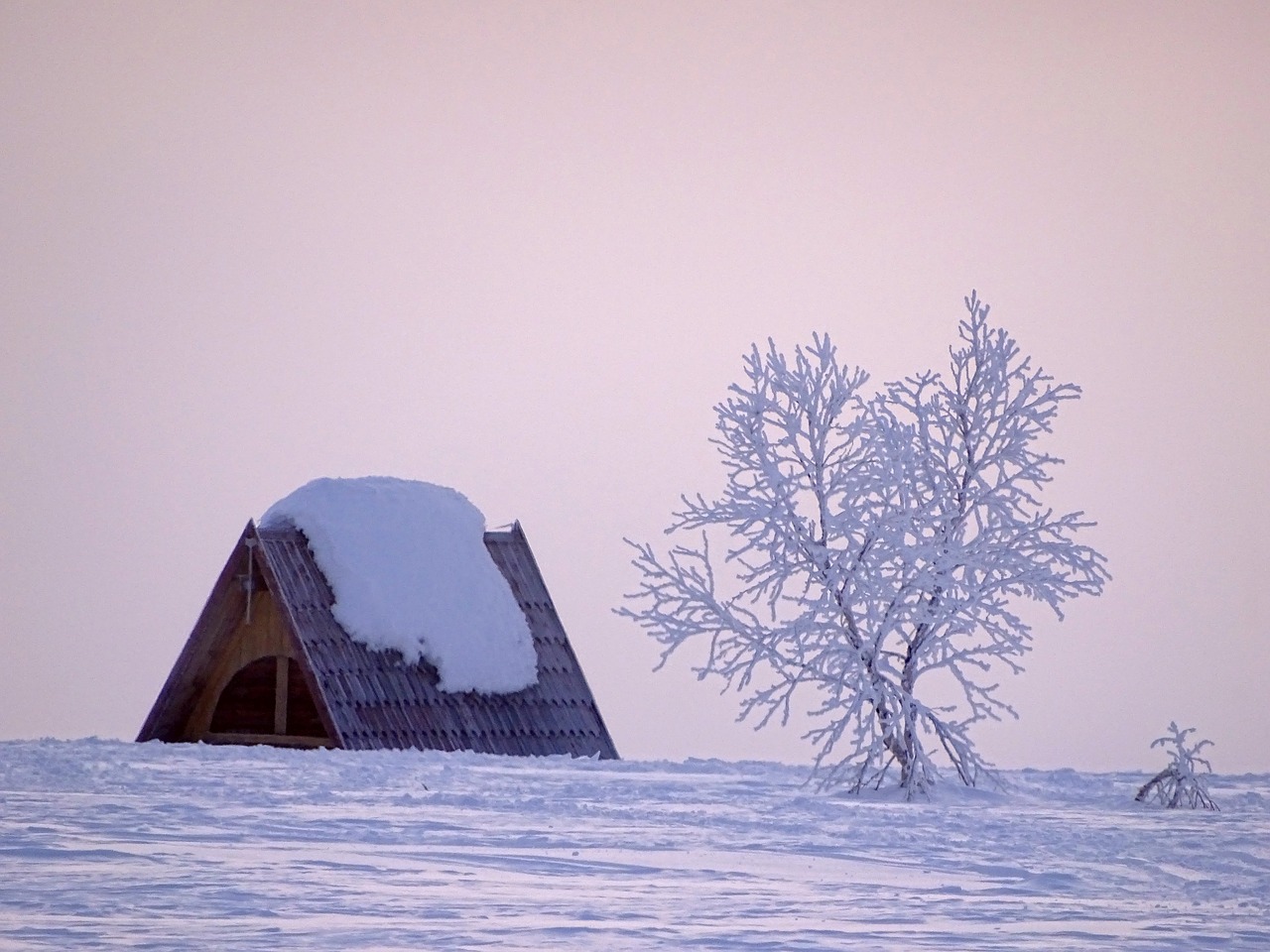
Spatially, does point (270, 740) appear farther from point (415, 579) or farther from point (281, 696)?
point (415, 579)

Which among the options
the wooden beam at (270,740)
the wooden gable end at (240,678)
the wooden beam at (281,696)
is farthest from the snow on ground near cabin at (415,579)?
the wooden beam at (270,740)

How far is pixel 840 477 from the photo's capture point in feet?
52.9

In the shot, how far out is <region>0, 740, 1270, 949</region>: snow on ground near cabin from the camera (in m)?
7.68

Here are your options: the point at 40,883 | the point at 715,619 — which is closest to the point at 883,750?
the point at 715,619

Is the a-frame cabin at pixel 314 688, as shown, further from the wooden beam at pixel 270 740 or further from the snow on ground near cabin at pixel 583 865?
the snow on ground near cabin at pixel 583 865

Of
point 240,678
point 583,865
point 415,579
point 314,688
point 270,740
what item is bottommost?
point 583,865

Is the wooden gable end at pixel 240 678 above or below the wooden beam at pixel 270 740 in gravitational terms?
above

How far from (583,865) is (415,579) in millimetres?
11602

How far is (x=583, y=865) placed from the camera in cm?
995

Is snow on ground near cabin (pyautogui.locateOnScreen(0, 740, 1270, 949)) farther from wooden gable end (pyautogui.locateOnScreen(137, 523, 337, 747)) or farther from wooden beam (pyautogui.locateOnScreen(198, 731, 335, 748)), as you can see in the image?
wooden gable end (pyautogui.locateOnScreen(137, 523, 337, 747))

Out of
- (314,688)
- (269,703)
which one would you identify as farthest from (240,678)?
(314,688)

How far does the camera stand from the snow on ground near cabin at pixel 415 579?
20625mm

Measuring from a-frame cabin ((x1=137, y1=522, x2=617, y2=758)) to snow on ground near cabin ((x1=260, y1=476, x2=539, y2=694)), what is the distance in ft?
0.63

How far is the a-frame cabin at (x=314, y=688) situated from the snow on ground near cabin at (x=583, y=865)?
3.04 m
